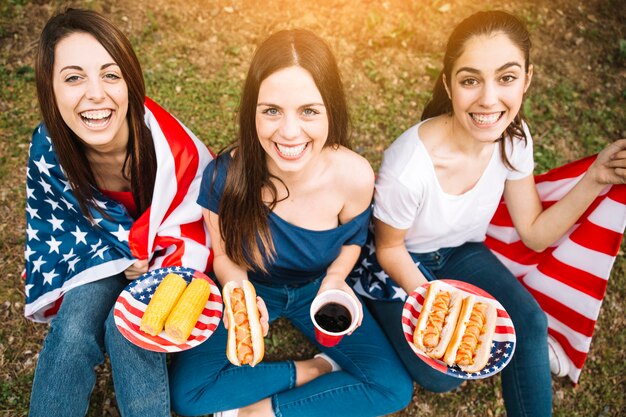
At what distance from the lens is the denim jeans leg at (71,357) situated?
262cm

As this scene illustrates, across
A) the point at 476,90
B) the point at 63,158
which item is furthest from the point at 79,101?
the point at 476,90

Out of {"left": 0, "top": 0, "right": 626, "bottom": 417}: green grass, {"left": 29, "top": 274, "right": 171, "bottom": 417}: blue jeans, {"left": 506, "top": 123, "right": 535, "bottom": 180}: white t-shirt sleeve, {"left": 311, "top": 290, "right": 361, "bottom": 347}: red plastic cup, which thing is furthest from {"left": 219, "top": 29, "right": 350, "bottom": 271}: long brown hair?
{"left": 0, "top": 0, "right": 626, "bottom": 417}: green grass

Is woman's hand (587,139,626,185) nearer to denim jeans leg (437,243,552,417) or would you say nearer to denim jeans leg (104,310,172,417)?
denim jeans leg (437,243,552,417)

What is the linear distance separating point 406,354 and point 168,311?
1522 mm

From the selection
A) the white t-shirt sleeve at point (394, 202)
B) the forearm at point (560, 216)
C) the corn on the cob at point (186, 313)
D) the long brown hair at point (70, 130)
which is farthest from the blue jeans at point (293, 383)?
the forearm at point (560, 216)

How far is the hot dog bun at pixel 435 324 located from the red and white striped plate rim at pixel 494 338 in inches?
2.4

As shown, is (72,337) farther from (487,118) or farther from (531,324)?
(531,324)

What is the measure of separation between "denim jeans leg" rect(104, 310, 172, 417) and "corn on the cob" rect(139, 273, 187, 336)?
0.20 m

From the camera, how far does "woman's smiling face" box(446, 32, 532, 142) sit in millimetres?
2582

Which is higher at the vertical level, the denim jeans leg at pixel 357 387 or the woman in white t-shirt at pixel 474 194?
the woman in white t-shirt at pixel 474 194

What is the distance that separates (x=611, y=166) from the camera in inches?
110

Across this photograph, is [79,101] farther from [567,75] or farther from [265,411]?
[567,75]

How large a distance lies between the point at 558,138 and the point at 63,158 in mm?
4272

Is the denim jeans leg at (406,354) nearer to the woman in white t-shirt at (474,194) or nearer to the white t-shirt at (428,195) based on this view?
the woman in white t-shirt at (474,194)
